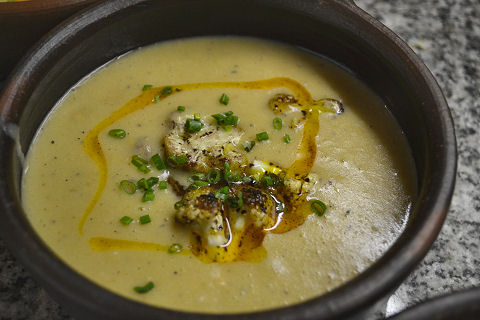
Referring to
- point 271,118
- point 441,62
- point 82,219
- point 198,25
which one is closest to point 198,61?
point 198,25

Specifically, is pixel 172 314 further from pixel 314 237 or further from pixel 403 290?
pixel 403 290

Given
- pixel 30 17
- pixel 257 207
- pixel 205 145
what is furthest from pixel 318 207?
pixel 30 17

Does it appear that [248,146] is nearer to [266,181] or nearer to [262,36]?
[266,181]

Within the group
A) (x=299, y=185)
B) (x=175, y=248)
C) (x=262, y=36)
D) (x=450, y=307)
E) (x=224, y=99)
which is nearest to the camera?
(x=450, y=307)

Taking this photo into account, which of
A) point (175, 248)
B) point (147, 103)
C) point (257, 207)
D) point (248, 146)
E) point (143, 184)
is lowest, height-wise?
point (175, 248)

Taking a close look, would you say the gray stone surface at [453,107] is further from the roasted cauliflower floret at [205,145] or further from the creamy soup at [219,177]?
the roasted cauliflower floret at [205,145]
